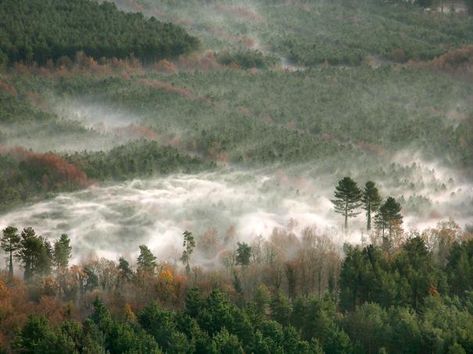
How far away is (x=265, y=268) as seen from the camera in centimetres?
9338

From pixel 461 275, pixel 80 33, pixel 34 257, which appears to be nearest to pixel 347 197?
pixel 461 275

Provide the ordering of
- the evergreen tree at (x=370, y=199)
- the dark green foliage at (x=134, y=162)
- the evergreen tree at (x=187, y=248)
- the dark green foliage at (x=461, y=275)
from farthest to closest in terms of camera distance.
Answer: the dark green foliage at (x=134, y=162) < the evergreen tree at (x=370, y=199) < the evergreen tree at (x=187, y=248) < the dark green foliage at (x=461, y=275)

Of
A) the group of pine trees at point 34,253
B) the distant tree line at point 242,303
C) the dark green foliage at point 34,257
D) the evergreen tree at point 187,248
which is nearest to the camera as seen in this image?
the distant tree line at point 242,303

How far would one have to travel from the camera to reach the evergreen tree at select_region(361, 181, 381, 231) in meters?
104

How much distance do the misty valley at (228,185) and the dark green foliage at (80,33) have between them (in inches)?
16.5

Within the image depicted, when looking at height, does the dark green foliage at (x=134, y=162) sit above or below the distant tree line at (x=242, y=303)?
above

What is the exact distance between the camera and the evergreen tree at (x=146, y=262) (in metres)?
91.9

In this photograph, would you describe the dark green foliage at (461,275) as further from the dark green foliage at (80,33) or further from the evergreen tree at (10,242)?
the dark green foliage at (80,33)

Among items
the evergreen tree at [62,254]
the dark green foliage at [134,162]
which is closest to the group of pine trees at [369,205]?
the dark green foliage at [134,162]

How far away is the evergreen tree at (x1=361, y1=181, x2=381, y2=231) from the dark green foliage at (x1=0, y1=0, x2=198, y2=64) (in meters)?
77.2

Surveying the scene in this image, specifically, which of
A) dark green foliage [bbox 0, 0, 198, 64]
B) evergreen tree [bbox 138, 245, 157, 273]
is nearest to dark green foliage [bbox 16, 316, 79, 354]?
evergreen tree [bbox 138, 245, 157, 273]

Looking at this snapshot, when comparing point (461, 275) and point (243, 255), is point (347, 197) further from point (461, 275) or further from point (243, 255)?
point (461, 275)

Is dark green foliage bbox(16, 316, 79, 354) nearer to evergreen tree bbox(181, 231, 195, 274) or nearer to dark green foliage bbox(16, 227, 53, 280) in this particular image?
dark green foliage bbox(16, 227, 53, 280)

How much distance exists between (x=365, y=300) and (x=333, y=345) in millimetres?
11457
